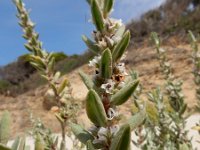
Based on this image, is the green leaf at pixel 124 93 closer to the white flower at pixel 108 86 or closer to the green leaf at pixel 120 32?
the white flower at pixel 108 86

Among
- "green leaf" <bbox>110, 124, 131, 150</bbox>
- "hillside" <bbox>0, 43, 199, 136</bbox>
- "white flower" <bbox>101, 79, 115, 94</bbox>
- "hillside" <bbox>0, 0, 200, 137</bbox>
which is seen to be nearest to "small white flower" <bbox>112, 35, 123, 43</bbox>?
"white flower" <bbox>101, 79, 115, 94</bbox>

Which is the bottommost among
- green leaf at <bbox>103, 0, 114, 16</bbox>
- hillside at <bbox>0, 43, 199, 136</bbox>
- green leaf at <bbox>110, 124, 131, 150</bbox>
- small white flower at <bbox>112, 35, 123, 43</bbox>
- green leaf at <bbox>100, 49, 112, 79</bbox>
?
green leaf at <bbox>110, 124, 131, 150</bbox>

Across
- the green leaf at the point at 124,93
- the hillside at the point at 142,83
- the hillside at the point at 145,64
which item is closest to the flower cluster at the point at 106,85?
the green leaf at the point at 124,93

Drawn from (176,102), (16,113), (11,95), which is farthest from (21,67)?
(176,102)

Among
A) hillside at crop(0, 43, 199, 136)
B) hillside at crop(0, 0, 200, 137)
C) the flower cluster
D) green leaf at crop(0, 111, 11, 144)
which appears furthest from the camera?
hillside at crop(0, 0, 200, 137)

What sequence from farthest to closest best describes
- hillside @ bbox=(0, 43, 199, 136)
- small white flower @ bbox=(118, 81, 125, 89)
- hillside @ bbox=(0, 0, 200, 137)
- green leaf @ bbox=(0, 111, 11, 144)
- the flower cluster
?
1. hillside @ bbox=(0, 0, 200, 137)
2. hillside @ bbox=(0, 43, 199, 136)
3. small white flower @ bbox=(118, 81, 125, 89)
4. the flower cluster
5. green leaf @ bbox=(0, 111, 11, 144)

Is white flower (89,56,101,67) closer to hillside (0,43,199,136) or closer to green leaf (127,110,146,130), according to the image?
green leaf (127,110,146,130)

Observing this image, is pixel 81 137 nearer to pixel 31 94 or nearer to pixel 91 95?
pixel 91 95

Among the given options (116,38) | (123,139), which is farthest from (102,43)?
(123,139)

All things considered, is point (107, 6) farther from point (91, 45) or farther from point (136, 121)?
point (136, 121)
